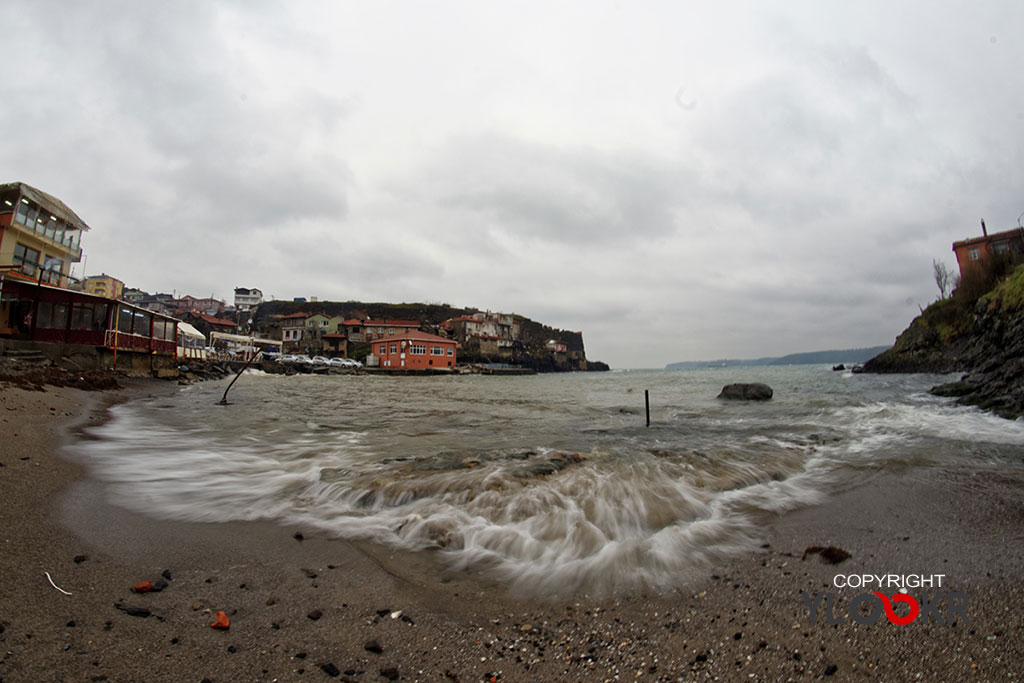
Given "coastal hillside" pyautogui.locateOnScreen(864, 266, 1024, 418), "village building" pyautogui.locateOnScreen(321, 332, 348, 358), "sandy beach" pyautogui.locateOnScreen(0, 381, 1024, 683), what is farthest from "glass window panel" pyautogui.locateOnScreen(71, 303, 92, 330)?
"village building" pyautogui.locateOnScreen(321, 332, 348, 358)

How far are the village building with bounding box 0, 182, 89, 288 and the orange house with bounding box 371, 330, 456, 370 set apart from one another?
44208 mm

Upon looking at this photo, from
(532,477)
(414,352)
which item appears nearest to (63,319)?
(532,477)

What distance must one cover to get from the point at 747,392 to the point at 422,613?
76.2 feet

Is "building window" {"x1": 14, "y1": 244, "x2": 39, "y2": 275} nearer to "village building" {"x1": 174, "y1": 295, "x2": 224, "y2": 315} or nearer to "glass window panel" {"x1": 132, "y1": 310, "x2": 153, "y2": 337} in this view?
"glass window panel" {"x1": 132, "y1": 310, "x2": 153, "y2": 337}

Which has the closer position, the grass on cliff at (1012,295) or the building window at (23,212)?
the grass on cliff at (1012,295)

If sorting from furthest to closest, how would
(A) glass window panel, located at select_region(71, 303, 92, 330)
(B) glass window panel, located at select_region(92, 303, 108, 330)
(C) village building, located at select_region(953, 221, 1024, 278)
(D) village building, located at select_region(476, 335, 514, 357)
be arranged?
(D) village building, located at select_region(476, 335, 514, 357) < (C) village building, located at select_region(953, 221, 1024, 278) < (B) glass window panel, located at select_region(92, 303, 108, 330) < (A) glass window panel, located at select_region(71, 303, 92, 330)

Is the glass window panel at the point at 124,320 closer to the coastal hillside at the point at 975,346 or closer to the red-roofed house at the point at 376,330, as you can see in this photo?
the coastal hillside at the point at 975,346

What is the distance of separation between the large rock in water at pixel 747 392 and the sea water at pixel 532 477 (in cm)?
831

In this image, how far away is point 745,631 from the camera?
2584 mm

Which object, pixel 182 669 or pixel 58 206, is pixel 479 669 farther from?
pixel 58 206

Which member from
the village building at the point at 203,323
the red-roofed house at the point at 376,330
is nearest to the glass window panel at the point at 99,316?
the village building at the point at 203,323

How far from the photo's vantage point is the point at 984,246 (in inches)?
1641

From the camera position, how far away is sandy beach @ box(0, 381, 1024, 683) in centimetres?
219

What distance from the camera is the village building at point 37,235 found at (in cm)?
2294
